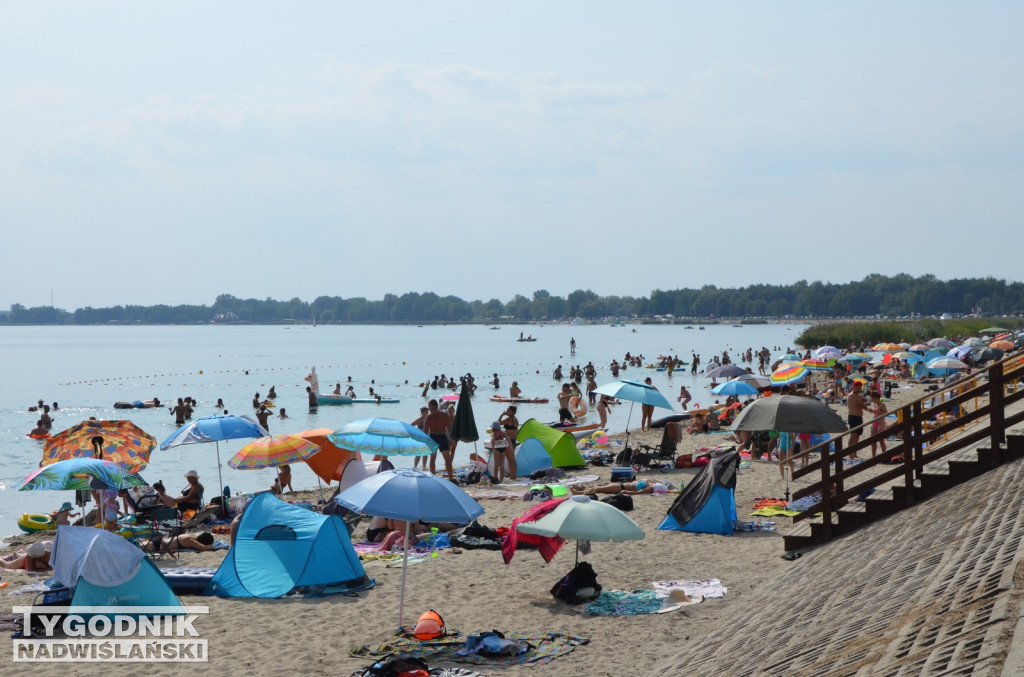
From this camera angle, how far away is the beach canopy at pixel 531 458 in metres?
18.4

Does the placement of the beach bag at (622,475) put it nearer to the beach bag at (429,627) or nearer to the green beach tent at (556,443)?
the green beach tent at (556,443)

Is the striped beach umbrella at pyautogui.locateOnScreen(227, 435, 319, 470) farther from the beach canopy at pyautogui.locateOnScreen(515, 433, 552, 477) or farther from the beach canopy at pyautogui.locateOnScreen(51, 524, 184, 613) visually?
the beach canopy at pyautogui.locateOnScreen(515, 433, 552, 477)

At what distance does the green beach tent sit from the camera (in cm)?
1861

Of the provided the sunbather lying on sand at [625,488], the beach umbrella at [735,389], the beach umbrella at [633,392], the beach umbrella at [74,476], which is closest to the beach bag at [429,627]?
the beach umbrella at [74,476]

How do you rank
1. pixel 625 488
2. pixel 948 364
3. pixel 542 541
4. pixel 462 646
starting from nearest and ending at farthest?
pixel 462 646 → pixel 542 541 → pixel 625 488 → pixel 948 364

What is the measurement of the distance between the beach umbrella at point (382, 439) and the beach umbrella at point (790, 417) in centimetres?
459

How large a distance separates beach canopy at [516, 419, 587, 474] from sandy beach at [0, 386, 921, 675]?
5827 millimetres

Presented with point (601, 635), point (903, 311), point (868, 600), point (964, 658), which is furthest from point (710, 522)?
point (903, 311)

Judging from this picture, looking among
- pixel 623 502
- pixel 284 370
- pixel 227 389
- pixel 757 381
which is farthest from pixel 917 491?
pixel 284 370

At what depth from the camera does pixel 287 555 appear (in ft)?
32.7

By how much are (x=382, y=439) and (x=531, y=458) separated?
5.26m

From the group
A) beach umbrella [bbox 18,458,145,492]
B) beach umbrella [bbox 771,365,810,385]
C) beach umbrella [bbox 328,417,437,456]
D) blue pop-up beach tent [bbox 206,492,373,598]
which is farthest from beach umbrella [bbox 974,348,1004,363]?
beach umbrella [bbox 18,458,145,492]

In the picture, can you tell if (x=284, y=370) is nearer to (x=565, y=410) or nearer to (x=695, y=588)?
(x=565, y=410)

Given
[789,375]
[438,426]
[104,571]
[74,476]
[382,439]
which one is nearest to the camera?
[104,571]
